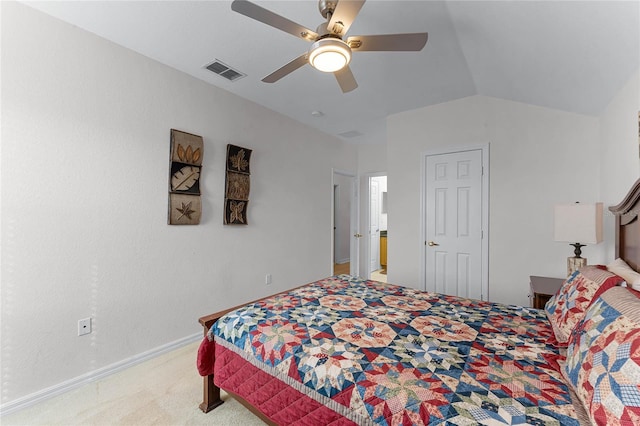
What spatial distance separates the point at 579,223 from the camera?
2143 mm

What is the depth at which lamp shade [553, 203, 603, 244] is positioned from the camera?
209 cm

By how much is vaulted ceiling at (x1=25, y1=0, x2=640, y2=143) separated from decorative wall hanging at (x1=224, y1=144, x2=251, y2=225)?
69cm

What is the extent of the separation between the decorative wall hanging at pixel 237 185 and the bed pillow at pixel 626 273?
305cm

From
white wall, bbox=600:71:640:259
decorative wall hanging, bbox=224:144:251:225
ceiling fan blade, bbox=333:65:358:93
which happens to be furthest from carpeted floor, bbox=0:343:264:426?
white wall, bbox=600:71:640:259

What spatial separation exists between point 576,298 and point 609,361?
0.71m

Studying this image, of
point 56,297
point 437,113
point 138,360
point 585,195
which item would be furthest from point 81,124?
point 585,195

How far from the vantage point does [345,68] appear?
5.89ft

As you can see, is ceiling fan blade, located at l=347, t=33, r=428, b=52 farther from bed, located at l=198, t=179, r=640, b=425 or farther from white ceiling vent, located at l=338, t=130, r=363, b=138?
white ceiling vent, located at l=338, t=130, r=363, b=138

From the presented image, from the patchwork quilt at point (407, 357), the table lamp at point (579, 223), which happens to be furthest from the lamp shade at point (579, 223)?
the patchwork quilt at point (407, 357)

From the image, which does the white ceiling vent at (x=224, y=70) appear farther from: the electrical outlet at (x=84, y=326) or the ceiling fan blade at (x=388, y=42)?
the electrical outlet at (x=84, y=326)

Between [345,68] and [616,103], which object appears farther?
[616,103]

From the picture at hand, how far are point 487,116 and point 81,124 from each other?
12.4 feet

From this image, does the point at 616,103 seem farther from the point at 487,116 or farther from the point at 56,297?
the point at 56,297

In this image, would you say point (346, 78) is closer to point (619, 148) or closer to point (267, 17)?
point (267, 17)
